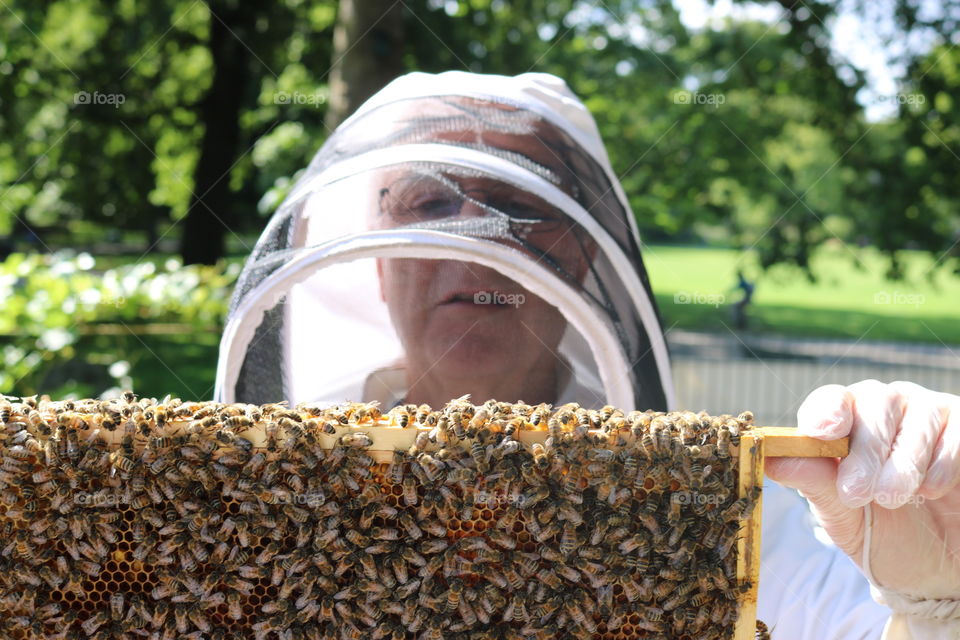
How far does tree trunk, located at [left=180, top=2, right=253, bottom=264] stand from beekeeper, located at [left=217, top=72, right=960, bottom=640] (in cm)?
1099

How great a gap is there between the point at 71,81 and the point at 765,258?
11.1m

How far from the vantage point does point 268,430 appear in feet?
3.89

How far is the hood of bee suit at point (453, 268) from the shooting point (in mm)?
1865

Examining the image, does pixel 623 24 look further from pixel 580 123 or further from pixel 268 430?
pixel 268 430

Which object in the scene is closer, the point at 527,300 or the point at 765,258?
the point at 527,300

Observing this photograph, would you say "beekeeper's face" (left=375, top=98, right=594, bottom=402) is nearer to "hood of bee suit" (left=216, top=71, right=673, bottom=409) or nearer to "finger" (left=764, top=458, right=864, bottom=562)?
"hood of bee suit" (left=216, top=71, right=673, bottom=409)

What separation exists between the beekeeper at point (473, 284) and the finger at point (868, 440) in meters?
0.48

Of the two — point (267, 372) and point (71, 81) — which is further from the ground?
point (71, 81)

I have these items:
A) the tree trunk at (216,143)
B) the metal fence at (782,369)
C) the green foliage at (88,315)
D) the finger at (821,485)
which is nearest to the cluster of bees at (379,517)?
the finger at (821,485)

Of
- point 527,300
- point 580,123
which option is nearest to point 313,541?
point 527,300

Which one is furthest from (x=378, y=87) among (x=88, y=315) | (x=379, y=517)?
(x=379, y=517)

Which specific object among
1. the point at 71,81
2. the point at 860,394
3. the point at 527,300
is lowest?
the point at 860,394

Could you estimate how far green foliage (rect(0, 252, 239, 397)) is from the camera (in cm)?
439

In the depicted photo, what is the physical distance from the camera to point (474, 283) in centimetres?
208
